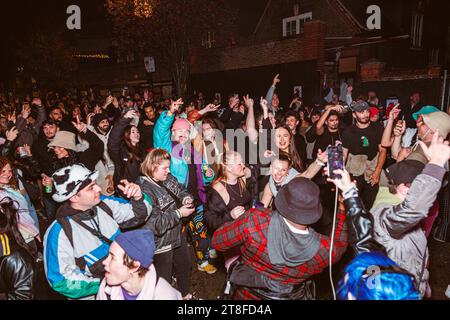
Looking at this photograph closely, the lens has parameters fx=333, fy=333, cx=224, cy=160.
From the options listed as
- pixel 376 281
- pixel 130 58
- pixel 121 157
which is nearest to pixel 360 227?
pixel 376 281

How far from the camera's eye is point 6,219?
9.09ft

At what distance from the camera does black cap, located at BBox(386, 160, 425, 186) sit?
268 cm

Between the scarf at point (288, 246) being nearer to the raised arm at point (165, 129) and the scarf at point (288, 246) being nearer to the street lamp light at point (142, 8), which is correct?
the raised arm at point (165, 129)

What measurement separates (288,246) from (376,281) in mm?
694

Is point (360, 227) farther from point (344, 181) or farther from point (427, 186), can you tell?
point (427, 186)

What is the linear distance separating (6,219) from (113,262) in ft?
4.00

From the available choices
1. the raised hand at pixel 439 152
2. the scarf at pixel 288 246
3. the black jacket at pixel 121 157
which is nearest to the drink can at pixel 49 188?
the black jacket at pixel 121 157

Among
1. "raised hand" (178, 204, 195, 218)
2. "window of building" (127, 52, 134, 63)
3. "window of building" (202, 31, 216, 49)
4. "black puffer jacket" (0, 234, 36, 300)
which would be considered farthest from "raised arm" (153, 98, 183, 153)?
"window of building" (127, 52, 134, 63)

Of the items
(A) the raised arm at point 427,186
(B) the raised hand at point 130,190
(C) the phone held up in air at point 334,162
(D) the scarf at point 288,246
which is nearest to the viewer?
(A) the raised arm at point 427,186

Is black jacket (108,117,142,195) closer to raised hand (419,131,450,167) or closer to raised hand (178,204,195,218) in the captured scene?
raised hand (178,204,195,218)

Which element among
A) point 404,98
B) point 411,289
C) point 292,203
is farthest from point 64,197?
point 404,98

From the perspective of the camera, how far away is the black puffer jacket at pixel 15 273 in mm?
2488

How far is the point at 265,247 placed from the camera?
7.86 ft

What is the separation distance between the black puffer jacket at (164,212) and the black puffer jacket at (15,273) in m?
1.07
